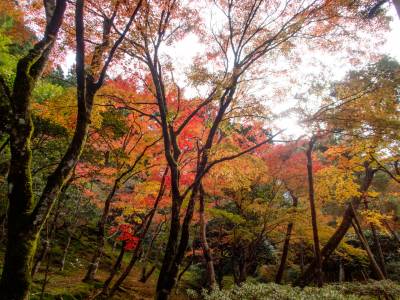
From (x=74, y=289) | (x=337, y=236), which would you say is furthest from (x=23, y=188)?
(x=337, y=236)

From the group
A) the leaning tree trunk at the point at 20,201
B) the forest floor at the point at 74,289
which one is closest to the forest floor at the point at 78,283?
the forest floor at the point at 74,289

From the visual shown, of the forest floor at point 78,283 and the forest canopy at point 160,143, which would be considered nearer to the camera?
the forest canopy at point 160,143

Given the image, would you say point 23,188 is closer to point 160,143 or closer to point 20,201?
point 20,201

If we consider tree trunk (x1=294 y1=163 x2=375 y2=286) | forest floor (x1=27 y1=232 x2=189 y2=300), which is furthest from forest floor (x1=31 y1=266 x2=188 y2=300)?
tree trunk (x1=294 y1=163 x2=375 y2=286)

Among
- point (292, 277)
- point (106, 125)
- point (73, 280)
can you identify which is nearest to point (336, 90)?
point (106, 125)

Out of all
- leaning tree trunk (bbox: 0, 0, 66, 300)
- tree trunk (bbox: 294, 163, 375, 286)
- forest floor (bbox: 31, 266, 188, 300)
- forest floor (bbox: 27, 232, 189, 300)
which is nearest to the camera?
leaning tree trunk (bbox: 0, 0, 66, 300)

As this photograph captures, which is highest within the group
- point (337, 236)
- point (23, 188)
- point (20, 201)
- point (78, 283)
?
point (337, 236)

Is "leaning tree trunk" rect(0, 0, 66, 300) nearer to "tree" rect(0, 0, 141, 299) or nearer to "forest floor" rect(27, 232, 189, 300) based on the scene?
"tree" rect(0, 0, 141, 299)

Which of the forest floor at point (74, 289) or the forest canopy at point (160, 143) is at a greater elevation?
the forest canopy at point (160, 143)

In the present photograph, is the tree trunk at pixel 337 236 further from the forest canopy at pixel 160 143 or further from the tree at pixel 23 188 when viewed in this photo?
the tree at pixel 23 188

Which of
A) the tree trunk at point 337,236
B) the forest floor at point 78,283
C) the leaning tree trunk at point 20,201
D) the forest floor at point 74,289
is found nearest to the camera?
the leaning tree trunk at point 20,201

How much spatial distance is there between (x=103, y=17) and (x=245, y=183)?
7.19 meters

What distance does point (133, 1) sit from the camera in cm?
731

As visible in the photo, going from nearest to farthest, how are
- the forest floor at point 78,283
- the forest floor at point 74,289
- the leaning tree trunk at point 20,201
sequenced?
the leaning tree trunk at point 20,201, the forest floor at point 74,289, the forest floor at point 78,283
